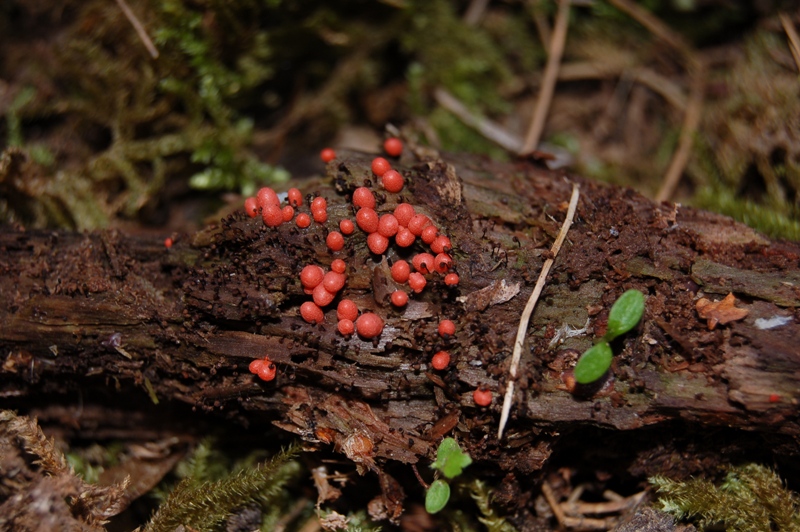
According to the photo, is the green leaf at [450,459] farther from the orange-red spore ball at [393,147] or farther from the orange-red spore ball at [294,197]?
the orange-red spore ball at [393,147]

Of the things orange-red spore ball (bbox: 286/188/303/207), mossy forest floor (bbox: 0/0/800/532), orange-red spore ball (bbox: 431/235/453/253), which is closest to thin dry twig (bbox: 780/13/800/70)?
mossy forest floor (bbox: 0/0/800/532)

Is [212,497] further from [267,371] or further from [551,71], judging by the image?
[551,71]

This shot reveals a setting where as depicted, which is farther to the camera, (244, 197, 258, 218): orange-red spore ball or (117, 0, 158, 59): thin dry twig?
(117, 0, 158, 59): thin dry twig

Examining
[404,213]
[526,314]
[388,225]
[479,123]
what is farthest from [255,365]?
[479,123]

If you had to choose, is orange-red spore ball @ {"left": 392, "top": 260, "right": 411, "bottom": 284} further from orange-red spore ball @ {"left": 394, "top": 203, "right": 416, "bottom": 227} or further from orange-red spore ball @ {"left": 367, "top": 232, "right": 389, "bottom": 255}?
orange-red spore ball @ {"left": 394, "top": 203, "right": 416, "bottom": 227}

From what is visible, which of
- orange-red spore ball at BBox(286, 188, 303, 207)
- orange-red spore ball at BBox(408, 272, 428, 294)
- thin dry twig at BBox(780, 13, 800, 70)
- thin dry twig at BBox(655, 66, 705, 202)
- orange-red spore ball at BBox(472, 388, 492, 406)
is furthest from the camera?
thin dry twig at BBox(655, 66, 705, 202)

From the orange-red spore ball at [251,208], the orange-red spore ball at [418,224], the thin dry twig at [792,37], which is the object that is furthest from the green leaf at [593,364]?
the thin dry twig at [792,37]
